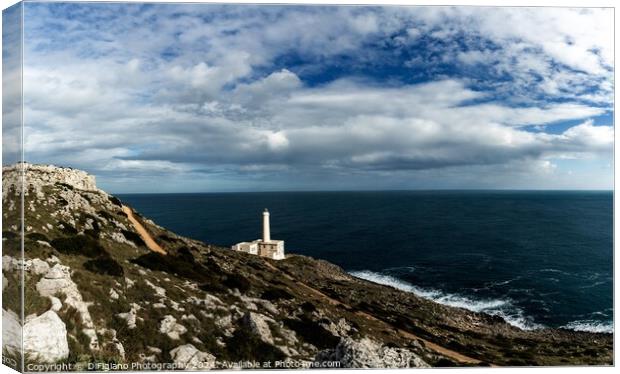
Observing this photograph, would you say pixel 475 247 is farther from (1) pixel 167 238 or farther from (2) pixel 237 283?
(2) pixel 237 283

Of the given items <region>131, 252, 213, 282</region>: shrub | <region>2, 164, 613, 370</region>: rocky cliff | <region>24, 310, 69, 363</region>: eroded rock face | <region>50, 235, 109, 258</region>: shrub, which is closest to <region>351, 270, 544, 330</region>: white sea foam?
<region>2, 164, 613, 370</region>: rocky cliff

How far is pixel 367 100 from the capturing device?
23734 millimetres

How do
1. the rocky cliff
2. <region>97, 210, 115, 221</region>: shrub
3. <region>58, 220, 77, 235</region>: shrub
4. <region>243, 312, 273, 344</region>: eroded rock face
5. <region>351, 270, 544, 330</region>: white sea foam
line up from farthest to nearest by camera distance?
<region>351, 270, 544, 330</region>: white sea foam < <region>97, 210, 115, 221</region>: shrub < <region>58, 220, 77, 235</region>: shrub < <region>243, 312, 273, 344</region>: eroded rock face < the rocky cliff

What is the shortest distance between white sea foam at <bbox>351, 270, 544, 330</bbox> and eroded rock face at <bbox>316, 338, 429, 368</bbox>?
27.9 meters

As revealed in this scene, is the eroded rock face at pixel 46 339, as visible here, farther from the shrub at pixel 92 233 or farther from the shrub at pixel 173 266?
the shrub at pixel 92 233

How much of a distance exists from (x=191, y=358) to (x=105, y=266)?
6560mm

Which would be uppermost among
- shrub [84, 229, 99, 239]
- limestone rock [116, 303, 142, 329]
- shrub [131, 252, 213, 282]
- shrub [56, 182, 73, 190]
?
shrub [56, 182, 73, 190]

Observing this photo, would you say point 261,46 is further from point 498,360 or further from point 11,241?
point 498,360

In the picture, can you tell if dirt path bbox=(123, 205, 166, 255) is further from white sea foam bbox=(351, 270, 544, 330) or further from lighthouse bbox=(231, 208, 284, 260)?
white sea foam bbox=(351, 270, 544, 330)

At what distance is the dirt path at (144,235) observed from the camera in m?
26.9

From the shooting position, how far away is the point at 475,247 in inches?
2689

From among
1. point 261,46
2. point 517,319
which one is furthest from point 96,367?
point 517,319

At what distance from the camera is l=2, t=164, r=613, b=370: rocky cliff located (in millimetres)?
15680

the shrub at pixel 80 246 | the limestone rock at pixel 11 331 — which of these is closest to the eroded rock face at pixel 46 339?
the limestone rock at pixel 11 331
